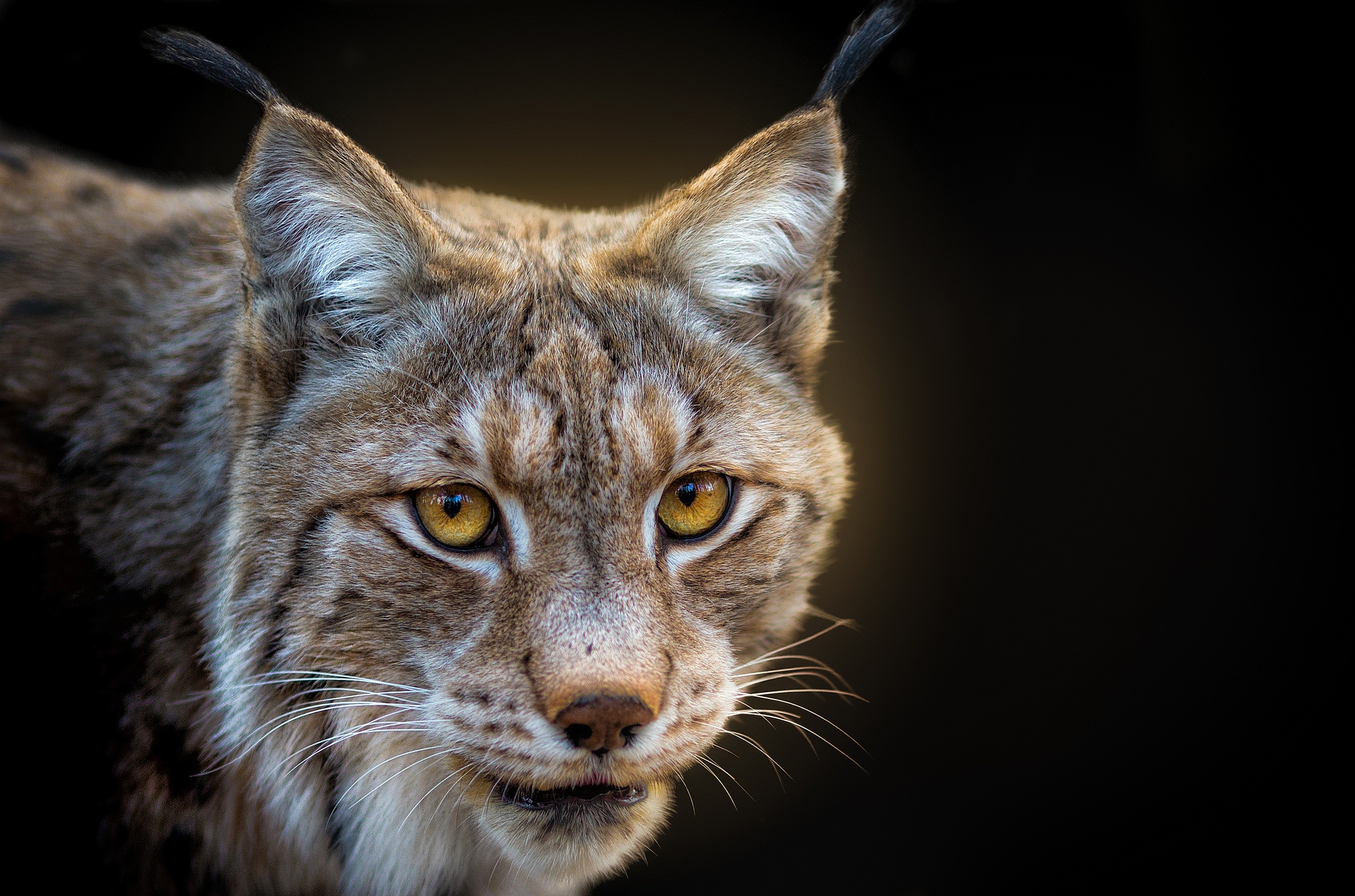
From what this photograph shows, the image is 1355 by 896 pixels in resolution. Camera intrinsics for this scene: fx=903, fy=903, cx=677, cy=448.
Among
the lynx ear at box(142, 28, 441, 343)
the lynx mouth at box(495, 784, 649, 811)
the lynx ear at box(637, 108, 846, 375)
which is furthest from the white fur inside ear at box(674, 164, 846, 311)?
the lynx mouth at box(495, 784, 649, 811)

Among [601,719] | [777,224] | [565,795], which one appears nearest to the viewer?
[601,719]

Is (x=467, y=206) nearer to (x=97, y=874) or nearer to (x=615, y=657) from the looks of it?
(x=615, y=657)

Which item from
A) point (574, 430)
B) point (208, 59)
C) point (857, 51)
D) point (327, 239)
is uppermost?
point (857, 51)

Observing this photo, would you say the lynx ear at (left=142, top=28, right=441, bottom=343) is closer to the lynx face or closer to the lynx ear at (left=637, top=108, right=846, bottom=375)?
the lynx face

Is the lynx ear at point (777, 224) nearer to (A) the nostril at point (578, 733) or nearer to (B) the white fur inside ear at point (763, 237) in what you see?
(B) the white fur inside ear at point (763, 237)

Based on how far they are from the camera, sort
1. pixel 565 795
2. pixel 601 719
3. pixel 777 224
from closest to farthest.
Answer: pixel 601 719 < pixel 565 795 < pixel 777 224

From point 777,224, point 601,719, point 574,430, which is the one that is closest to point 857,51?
point 777,224

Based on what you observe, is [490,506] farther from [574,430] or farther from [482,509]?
[574,430]

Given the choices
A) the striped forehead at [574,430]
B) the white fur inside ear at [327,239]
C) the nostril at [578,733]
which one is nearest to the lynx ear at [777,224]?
the striped forehead at [574,430]
